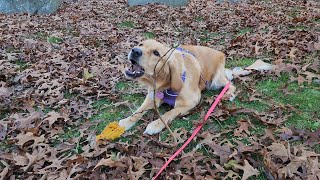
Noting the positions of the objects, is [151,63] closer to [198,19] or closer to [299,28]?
[299,28]

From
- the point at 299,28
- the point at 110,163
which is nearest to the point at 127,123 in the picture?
the point at 110,163

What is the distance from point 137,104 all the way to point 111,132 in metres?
1.01

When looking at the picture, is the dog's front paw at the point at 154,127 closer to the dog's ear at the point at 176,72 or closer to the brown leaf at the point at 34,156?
the dog's ear at the point at 176,72

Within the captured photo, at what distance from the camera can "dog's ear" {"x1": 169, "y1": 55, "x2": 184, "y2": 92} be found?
4.04 meters

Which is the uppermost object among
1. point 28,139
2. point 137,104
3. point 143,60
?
point 143,60

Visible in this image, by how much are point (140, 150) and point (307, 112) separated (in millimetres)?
2135

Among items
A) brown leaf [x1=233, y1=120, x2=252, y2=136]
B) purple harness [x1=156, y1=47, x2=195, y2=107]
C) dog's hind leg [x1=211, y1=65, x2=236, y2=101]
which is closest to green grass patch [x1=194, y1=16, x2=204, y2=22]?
dog's hind leg [x1=211, y1=65, x2=236, y2=101]

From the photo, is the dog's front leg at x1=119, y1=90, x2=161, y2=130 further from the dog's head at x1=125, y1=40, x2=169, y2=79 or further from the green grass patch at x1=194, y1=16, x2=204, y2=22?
the green grass patch at x1=194, y1=16, x2=204, y2=22

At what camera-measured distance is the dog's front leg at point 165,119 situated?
378 cm

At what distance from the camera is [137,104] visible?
4.69 meters

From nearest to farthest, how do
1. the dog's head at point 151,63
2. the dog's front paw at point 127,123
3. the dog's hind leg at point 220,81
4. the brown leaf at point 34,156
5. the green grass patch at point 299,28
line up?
the brown leaf at point 34,156, the dog's head at point 151,63, the dog's front paw at point 127,123, the dog's hind leg at point 220,81, the green grass patch at point 299,28

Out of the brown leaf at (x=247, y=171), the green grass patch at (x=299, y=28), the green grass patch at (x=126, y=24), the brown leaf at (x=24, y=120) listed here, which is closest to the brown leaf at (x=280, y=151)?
the brown leaf at (x=247, y=171)

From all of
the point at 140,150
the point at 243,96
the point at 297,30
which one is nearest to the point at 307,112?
the point at 243,96

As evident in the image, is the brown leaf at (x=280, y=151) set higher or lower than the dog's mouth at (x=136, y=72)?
lower
